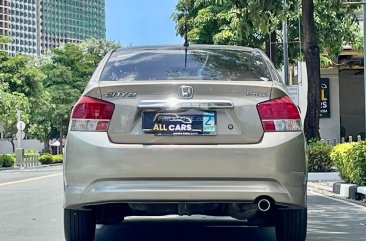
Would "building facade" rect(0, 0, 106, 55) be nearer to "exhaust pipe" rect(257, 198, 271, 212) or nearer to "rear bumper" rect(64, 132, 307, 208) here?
"rear bumper" rect(64, 132, 307, 208)

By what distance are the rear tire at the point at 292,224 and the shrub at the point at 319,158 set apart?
10.6 meters

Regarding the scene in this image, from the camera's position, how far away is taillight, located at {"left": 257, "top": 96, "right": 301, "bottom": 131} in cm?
526

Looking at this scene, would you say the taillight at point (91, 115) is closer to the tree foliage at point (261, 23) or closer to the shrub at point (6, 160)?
the tree foliage at point (261, 23)

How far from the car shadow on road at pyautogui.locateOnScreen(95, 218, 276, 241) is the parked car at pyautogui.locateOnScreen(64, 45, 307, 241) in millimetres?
1564

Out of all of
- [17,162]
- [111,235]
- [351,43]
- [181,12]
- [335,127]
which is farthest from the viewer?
[17,162]

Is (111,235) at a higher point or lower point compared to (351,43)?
lower

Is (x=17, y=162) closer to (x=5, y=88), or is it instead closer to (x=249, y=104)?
(x=5, y=88)

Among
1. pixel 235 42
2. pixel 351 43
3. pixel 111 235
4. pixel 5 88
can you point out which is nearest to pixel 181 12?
pixel 235 42

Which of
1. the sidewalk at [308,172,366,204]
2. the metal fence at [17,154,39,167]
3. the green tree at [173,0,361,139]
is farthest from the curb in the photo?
the metal fence at [17,154,39,167]

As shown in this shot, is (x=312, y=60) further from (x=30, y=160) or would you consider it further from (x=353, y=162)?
(x=30, y=160)

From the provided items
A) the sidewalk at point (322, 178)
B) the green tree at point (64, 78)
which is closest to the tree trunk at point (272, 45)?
the sidewalk at point (322, 178)

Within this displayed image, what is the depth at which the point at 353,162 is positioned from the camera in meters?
11.5

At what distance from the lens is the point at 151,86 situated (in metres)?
5.30

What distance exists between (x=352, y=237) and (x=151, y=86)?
123 inches
